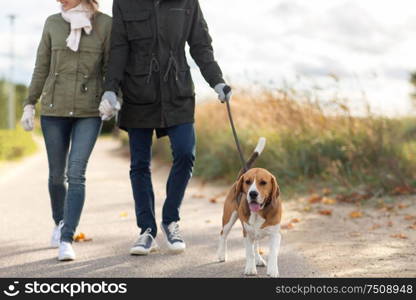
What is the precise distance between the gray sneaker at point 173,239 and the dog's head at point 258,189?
1.18 meters

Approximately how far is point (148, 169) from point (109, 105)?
720mm

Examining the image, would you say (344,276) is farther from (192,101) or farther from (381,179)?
(381,179)

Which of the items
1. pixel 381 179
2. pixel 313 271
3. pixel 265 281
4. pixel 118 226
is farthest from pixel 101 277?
pixel 381 179

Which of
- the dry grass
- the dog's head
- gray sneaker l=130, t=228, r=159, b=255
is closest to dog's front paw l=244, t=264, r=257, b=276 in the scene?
the dog's head

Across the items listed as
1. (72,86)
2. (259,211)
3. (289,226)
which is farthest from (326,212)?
(72,86)

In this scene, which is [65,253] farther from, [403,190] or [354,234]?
[403,190]

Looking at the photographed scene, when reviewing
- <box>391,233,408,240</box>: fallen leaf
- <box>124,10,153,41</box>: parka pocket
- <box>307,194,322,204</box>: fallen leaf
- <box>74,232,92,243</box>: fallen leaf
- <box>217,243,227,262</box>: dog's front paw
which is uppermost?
<box>124,10,153,41</box>: parka pocket

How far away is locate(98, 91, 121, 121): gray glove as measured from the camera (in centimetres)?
553

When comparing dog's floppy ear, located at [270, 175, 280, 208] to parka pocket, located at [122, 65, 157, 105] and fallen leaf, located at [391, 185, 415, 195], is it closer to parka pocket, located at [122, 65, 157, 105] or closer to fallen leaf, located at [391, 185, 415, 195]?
parka pocket, located at [122, 65, 157, 105]

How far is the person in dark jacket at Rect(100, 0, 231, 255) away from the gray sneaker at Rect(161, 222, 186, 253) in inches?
7.1

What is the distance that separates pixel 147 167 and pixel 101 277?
3.83 ft

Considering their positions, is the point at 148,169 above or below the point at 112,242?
above

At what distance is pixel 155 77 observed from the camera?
580cm

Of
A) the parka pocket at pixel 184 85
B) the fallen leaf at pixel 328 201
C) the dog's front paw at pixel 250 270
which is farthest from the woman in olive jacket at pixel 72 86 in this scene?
the fallen leaf at pixel 328 201
